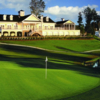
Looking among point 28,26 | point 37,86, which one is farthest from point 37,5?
point 37,86

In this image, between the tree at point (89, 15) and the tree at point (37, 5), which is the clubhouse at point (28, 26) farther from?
the tree at point (89, 15)

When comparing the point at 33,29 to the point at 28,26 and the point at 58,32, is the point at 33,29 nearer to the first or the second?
the point at 28,26

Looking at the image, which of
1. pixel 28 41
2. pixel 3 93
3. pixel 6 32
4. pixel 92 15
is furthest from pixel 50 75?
pixel 92 15

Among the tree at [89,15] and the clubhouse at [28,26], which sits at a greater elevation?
the tree at [89,15]

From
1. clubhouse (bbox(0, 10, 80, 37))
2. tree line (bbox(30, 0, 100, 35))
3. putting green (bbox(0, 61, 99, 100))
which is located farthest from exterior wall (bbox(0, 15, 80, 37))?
putting green (bbox(0, 61, 99, 100))

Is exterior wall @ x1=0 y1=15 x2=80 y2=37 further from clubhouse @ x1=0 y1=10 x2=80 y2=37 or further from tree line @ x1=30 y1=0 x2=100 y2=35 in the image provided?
tree line @ x1=30 y1=0 x2=100 y2=35

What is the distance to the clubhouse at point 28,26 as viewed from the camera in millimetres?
78175

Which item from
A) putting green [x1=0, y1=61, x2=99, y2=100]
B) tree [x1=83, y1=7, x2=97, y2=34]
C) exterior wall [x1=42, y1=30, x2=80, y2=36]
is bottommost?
putting green [x1=0, y1=61, x2=99, y2=100]

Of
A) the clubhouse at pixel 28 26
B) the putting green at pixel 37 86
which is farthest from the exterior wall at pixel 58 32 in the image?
the putting green at pixel 37 86

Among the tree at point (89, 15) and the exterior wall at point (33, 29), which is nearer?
the exterior wall at point (33, 29)

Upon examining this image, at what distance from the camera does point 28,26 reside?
83.2m

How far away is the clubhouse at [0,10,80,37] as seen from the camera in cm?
7818

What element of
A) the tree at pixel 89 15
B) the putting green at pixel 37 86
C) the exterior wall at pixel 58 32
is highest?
the tree at pixel 89 15

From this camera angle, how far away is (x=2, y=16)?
276 feet
